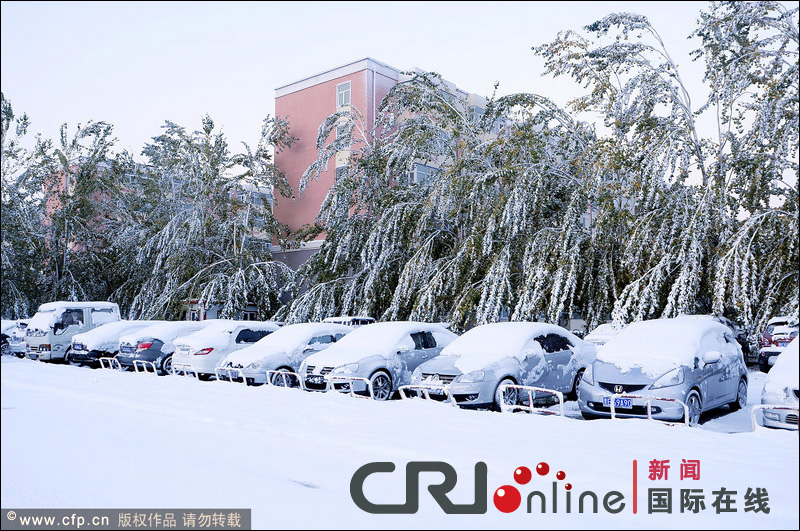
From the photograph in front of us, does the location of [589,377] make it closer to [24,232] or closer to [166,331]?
[166,331]

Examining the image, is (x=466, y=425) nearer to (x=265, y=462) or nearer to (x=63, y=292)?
(x=265, y=462)

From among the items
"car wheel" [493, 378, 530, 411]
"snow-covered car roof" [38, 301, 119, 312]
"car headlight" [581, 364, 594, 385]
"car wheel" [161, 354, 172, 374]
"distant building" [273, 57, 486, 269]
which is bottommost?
"car wheel" [161, 354, 172, 374]

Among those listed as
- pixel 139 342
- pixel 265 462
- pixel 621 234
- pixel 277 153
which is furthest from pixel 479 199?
pixel 277 153

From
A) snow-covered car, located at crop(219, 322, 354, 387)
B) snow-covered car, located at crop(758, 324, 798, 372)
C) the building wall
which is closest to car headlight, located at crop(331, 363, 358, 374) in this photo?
snow-covered car, located at crop(219, 322, 354, 387)

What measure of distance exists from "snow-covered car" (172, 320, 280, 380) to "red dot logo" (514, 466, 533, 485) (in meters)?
10.6

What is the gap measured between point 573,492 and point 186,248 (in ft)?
85.2

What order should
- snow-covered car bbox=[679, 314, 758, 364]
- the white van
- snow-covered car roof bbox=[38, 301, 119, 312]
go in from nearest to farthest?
1. snow-covered car bbox=[679, 314, 758, 364]
2. the white van
3. snow-covered car roof bbox=[38, 301, 119, 312]

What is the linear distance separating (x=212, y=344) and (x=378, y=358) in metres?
5.17

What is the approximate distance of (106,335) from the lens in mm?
19828

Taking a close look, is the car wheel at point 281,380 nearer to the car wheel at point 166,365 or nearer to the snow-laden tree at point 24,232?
the car wheel at point 166,365

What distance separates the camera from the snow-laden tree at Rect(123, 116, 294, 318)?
27812 millimetres

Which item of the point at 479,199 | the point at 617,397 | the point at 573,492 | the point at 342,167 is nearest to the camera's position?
the point at 573,492

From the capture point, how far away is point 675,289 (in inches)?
615

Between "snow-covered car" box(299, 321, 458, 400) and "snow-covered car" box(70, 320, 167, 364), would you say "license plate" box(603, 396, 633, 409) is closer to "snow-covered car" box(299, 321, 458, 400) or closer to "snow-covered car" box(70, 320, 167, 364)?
"snow-covered car" box(299, 321, 458, 400)
